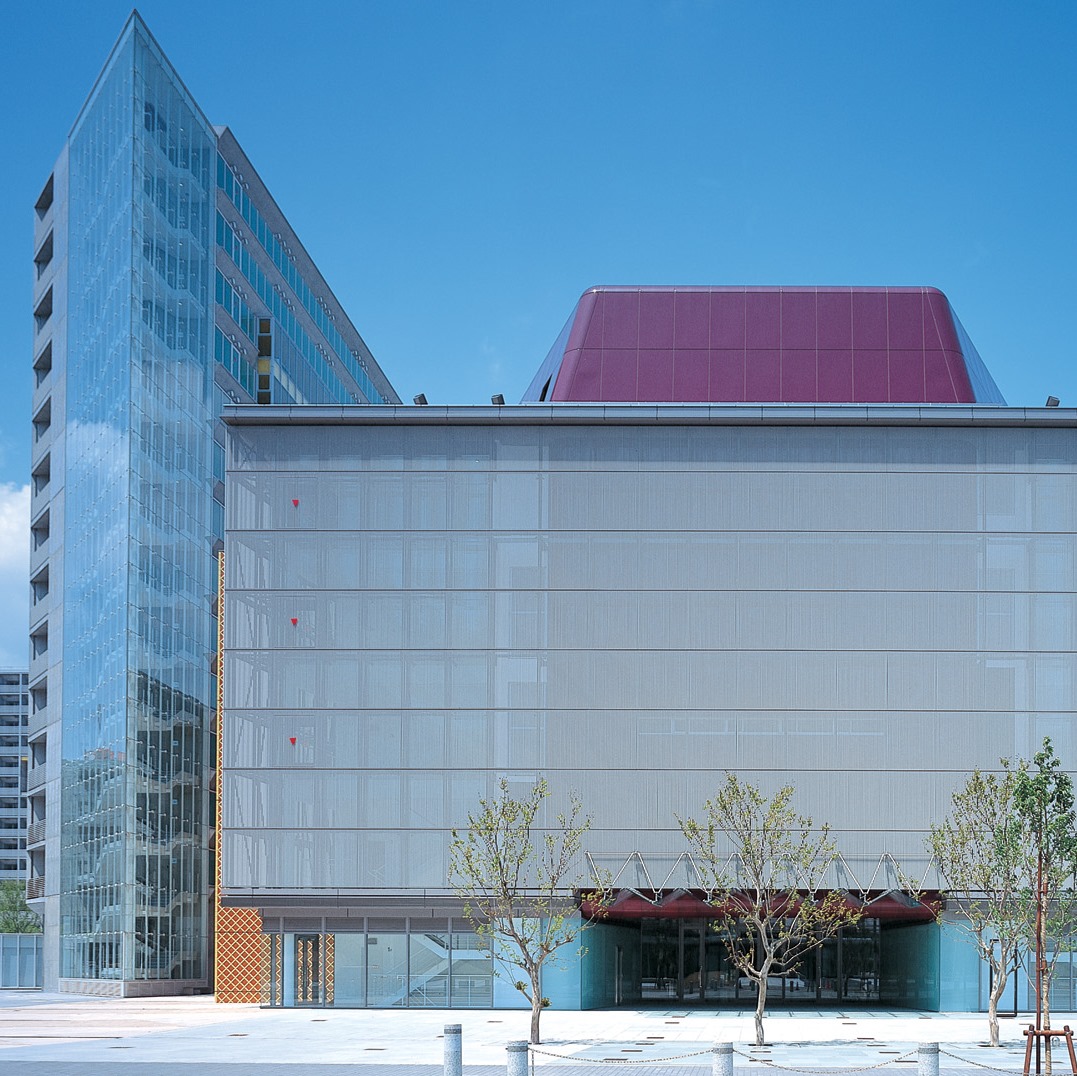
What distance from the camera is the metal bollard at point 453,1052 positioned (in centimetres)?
2569

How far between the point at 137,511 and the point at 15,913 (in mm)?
89479

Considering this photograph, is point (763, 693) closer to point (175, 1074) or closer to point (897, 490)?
point (897, 490)

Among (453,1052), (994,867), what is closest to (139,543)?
(994,867)

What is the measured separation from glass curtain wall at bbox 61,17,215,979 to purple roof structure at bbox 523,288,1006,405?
21968mm

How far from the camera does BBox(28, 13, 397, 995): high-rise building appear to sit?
67.8m

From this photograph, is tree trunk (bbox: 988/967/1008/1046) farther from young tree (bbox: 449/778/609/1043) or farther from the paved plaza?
young tree (bbox: 449/778/609/1043)

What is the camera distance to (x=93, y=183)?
74.7 metres

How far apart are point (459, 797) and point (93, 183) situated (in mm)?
40451

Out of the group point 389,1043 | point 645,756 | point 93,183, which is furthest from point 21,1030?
point 93,183

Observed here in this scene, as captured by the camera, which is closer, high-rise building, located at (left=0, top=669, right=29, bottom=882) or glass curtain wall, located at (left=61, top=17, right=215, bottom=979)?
glass curtain wall, located at (left=61, top=17, right=215, bottom=979)

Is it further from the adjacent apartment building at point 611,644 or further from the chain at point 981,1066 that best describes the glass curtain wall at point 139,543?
the chain at point 981,1066

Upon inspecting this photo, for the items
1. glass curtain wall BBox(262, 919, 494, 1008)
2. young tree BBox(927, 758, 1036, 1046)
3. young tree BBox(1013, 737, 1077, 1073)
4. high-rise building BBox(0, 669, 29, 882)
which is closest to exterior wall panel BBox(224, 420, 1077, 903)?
glass curtain wall BBox(262, 919, 494, 1008)

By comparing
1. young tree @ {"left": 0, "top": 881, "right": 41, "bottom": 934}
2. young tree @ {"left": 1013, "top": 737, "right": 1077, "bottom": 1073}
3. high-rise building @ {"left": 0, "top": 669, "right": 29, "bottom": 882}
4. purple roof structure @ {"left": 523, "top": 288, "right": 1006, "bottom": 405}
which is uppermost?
purple roof structure @ {"left": 523, "top": 288, "right": 1006, "bottom": 405}

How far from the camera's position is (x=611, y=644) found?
51.1m
